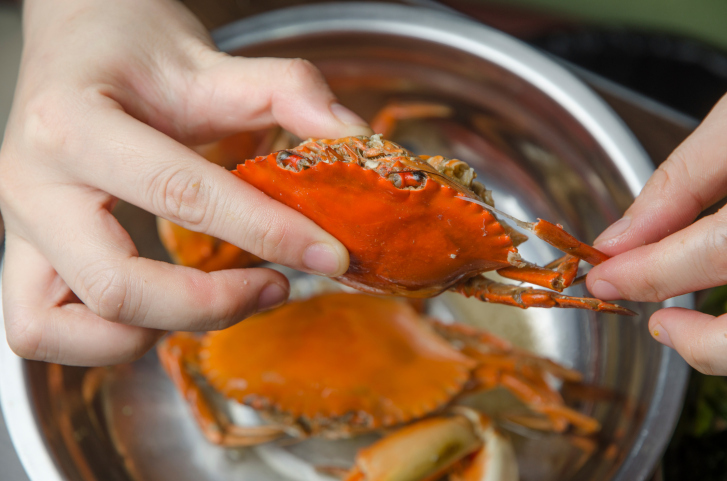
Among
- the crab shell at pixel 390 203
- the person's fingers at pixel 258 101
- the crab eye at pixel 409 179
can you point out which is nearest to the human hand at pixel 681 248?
the crab shell at pixel 390 203

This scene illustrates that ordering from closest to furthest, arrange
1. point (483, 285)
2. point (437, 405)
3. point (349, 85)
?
point (483, 285) < point (437, 405) < point (349, 85)

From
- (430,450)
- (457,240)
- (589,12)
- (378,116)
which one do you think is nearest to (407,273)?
(457,240)

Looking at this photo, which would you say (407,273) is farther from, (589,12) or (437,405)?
(589,12)

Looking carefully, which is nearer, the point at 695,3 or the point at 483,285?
the point at 483,285

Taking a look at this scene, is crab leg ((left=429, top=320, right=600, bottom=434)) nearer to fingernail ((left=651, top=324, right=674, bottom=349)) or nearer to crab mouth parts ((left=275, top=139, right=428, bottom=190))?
fingernail ((left=651, top=324, right=674, bottom=349))

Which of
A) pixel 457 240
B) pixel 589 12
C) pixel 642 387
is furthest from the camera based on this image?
pixel 589 12

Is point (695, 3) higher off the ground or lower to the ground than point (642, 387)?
higher

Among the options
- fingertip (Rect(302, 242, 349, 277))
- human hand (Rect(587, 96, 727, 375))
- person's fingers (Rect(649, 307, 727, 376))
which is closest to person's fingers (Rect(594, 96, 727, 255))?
human hand (Rect(587, 96, 727, 375))
